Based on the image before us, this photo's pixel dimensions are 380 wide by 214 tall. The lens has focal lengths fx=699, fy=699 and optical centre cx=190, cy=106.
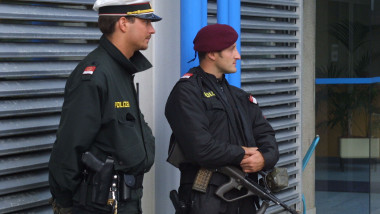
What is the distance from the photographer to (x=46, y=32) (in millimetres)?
3730

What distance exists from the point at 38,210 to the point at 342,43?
20.0 ft

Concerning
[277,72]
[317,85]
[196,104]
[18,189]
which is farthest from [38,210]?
[317,85]

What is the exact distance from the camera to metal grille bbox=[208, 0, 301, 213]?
5551mm

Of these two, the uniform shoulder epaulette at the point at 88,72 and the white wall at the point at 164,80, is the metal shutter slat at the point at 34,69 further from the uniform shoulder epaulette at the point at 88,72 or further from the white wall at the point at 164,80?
the white wall at the point at 164,80

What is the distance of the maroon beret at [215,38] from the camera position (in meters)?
3.83

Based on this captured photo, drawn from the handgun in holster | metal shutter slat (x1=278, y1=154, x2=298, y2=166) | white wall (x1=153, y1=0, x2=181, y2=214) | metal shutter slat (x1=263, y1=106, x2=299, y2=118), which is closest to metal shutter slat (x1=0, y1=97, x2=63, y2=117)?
the handgun in holster

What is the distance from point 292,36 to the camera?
6.14 m

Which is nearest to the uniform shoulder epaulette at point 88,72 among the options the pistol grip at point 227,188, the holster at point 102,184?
the holster at point 102,184

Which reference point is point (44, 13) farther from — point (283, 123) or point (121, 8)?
point (283, 123)

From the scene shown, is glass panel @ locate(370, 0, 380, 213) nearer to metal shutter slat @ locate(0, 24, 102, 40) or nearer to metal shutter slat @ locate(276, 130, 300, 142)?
metal shutter slat @ locate(276, 130, 300, 142)

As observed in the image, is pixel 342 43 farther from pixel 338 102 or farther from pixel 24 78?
pixel 24 78

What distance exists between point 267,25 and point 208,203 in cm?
239

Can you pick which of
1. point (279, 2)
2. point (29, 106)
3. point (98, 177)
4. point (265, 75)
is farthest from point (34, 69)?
point (279, 2)

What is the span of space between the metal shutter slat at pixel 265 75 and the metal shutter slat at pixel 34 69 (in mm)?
1906
